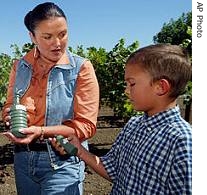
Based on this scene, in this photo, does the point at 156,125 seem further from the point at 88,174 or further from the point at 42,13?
the point at 88,174

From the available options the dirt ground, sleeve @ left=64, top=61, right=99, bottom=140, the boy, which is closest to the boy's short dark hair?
the boy

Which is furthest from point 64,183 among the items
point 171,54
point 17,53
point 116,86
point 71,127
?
point 17,53

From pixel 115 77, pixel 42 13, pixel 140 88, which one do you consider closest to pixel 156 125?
pixel 140 88

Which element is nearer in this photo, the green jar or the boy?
the boy

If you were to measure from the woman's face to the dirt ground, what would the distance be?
2.57 m

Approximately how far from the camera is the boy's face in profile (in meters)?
1.29

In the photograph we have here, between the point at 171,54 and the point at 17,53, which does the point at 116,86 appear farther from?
the point at 171,54

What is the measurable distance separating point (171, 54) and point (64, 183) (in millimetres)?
713

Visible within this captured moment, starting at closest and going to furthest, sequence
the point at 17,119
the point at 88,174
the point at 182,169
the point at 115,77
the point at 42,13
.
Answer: the point at 182,169 → the point at 17,119 → the point at 42,13 → the point at 88,174 → the point at 115,77

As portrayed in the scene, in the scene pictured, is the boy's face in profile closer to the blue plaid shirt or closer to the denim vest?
the blue plaid shirt

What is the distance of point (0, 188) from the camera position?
4.11 metres

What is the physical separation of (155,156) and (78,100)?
473 mm

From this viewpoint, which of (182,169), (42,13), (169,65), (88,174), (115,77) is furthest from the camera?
(115,77)

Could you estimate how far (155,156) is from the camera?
125 cm
